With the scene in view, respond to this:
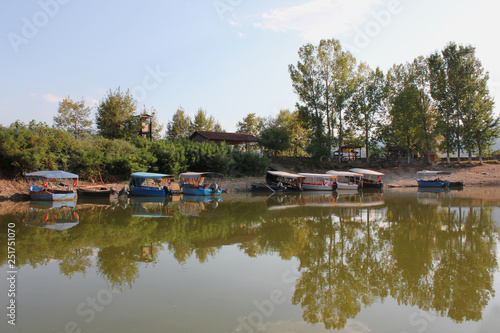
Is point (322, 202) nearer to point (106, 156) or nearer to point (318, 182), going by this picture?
point (318, 182)

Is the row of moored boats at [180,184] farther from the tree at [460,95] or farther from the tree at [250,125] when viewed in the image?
the tree at [250,125]

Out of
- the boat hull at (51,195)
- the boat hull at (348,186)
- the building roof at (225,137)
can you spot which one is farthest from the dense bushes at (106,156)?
the boat hull at (348,186)

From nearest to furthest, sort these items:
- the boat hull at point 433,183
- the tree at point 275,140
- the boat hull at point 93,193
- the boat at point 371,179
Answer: the boat hull at point 93,193 → the boat hull at point 433,183 → the boat at point 371,179 → the tree at point 275,140

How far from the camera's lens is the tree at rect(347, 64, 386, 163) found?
144 ft

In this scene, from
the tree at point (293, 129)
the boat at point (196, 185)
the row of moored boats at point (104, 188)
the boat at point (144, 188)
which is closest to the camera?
the row of moored boats at point (104, 188)

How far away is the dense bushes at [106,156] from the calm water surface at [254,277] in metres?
14.3

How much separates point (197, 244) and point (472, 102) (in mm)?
42487

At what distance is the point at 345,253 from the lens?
10.0 m

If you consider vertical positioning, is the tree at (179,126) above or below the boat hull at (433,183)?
above

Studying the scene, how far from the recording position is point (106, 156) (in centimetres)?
3127

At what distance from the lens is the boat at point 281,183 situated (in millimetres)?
32781

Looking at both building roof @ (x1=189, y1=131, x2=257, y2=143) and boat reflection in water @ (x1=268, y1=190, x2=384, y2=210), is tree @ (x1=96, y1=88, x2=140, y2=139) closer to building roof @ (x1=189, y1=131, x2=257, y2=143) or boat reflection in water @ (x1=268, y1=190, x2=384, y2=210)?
building roof @ (x1=189, y1=131, x2=257, y2=143)

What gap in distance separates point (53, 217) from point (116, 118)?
73.7ft

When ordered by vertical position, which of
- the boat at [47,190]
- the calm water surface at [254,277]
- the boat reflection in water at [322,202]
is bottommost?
the boat reflection in water at [322,202]
